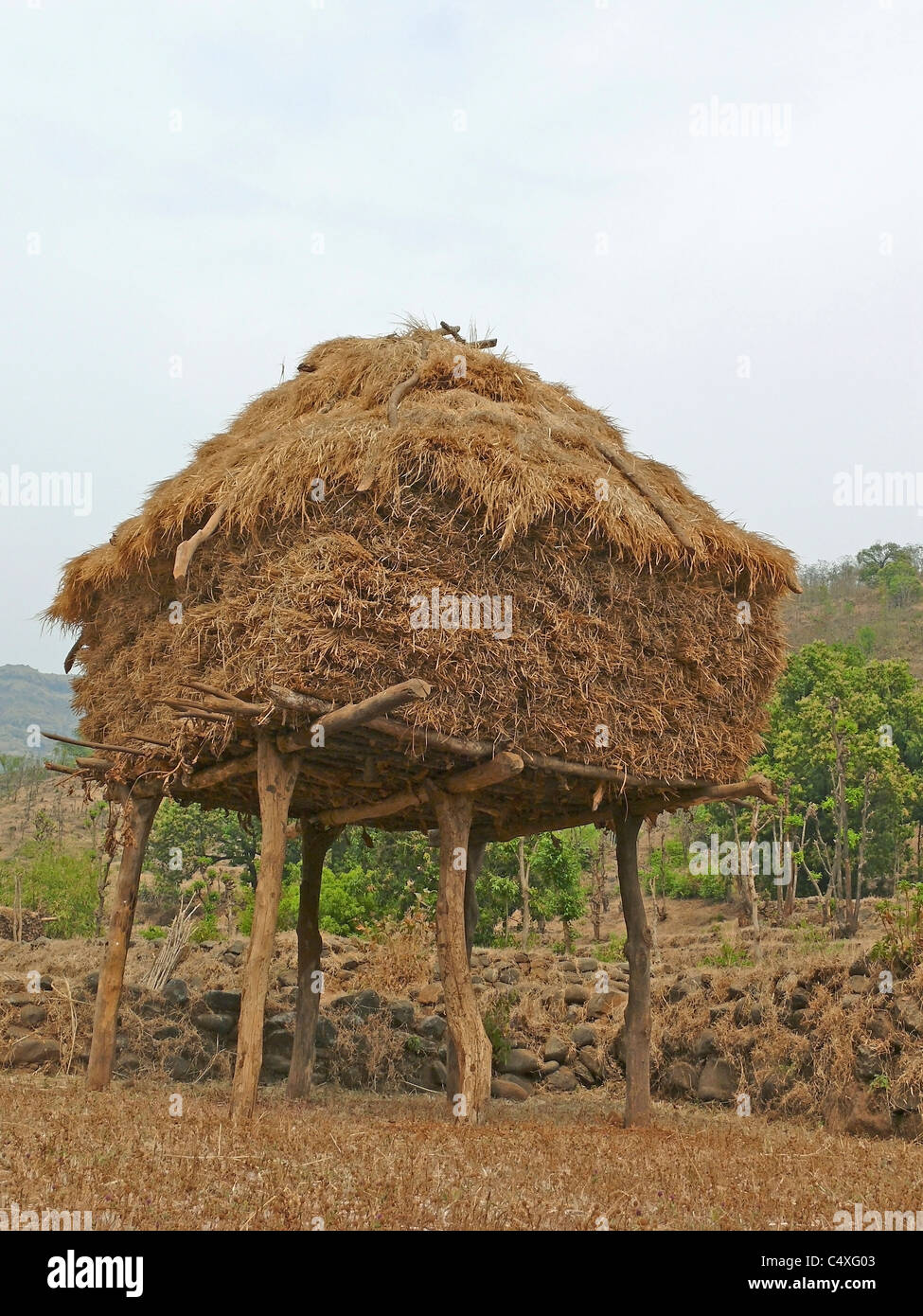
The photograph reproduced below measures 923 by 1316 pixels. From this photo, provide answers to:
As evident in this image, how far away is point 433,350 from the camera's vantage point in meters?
11.0

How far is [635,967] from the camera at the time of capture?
11516 millimetres

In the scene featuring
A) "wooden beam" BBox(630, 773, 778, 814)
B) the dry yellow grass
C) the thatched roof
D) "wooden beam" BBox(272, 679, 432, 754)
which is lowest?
the dry yellow grass

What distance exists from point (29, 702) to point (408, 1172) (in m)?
186

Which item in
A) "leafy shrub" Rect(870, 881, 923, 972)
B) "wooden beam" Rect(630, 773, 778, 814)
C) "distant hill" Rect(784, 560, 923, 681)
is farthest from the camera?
"distant hill" Rect(784, 560, 923, 681)

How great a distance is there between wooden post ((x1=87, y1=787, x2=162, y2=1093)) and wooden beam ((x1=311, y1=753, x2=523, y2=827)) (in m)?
1.78

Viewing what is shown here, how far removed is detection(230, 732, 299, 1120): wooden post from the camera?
8.63m

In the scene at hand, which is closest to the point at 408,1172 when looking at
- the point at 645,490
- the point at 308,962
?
the point at 645,490

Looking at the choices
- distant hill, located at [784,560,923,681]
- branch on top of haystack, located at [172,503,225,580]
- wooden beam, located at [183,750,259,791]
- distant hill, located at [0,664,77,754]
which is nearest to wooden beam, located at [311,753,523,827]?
wooden beam, located at [183,750,259,791]

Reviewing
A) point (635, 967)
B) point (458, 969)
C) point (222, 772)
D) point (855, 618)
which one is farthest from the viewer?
point (855, 618)

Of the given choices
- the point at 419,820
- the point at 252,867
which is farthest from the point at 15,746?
the point at 419,820

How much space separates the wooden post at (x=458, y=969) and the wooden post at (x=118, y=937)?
2.82 m

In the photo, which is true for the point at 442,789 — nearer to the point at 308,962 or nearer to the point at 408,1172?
the point at 408,1172

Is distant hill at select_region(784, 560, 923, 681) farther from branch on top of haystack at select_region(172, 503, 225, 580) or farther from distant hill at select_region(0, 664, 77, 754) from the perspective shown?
distant hill at select_region(0, 664, 77, 754)
